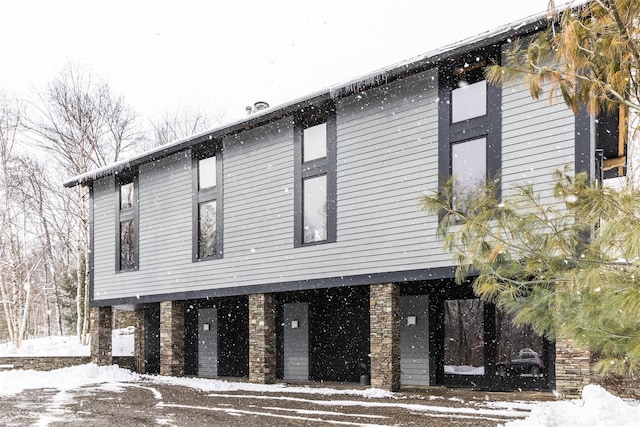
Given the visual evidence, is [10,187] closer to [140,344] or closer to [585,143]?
[140,344]

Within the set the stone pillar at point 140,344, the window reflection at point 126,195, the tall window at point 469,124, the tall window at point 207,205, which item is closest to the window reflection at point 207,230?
the tall window at point 207,205

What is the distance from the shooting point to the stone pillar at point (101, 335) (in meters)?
20.3

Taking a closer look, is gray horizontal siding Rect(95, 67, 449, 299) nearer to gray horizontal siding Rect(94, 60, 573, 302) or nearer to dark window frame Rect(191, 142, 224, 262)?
gray horizontal siding Rect(94, 60, 573, 302)

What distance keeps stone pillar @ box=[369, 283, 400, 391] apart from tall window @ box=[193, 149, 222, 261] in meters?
4.95

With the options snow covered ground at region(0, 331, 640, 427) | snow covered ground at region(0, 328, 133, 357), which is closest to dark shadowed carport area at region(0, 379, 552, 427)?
snow covered ground at region(0, 331, 640, 427)

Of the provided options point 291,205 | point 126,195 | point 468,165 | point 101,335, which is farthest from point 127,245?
point 468,165

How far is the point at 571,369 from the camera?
10.5 metres

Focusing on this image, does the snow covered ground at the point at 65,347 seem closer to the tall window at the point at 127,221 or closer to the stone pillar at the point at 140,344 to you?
the stone pillar at the point at 140,344

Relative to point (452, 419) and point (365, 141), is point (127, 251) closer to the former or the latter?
point (365, 141)

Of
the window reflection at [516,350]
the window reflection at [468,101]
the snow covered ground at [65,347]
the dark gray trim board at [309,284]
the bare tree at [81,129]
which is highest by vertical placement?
the bare tree at [81,129]

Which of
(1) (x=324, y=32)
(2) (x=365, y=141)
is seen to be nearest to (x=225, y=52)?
(1) (x=324, y=32)

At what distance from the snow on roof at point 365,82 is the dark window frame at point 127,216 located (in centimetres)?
71

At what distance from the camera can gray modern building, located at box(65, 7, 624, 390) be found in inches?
468

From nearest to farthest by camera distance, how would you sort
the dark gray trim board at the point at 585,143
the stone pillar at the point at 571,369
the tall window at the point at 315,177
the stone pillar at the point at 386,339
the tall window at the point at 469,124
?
the stone pillar at the point at 571,369 < the dark gray trim board at the point at 585,143 < the tall window at the point at 469,124 < the stone pillar at the point at 386,339 < the tall window at the point at 315,177
